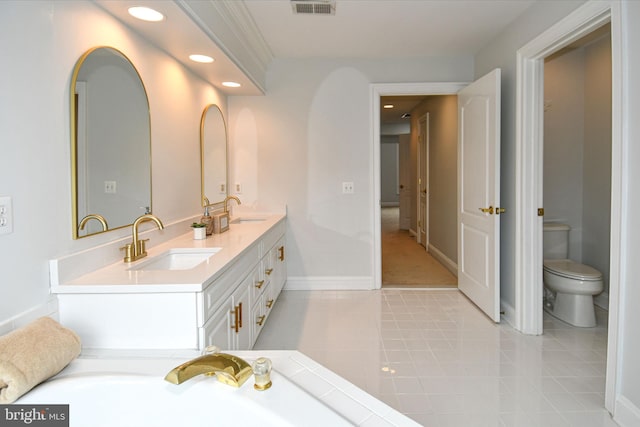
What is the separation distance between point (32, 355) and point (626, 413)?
7.83ft

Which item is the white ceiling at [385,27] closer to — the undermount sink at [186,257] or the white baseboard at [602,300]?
the undermount sink at [186,257]

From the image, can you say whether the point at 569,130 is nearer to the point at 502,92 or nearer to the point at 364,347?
the point at 502,92

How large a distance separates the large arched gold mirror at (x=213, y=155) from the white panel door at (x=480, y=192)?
2.27 meters

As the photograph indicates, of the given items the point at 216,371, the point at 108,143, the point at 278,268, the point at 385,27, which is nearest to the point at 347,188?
the point at 278,268

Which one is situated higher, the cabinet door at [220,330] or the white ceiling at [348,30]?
the white ceiling at [348,30]

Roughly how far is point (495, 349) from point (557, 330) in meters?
0.70

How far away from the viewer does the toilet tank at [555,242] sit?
368cm

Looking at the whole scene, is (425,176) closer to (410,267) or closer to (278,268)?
(410,267)

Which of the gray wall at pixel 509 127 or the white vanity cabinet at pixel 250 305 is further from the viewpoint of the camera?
the gray wall at pixel 509 127

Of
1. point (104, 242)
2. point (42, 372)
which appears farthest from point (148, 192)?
point (42, 372)

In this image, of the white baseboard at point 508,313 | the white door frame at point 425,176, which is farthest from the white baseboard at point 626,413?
the white door frame at point 425,176

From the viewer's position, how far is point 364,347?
9.29 feet

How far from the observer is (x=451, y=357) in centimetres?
265

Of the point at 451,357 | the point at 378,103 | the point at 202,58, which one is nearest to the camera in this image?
the point at 451,357
